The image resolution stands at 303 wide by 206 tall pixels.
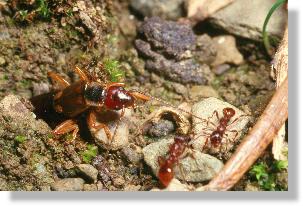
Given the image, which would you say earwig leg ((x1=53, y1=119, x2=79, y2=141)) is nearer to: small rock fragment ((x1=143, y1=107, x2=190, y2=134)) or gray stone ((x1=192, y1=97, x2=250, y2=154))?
small rock fragment ((x1=143, y1=107, x2=190, y2=134))

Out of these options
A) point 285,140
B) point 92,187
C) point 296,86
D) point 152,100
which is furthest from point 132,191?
→ point 296,86

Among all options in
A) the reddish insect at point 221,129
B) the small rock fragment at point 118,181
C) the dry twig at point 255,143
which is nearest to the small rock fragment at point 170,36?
the reddish insect at point 221,129

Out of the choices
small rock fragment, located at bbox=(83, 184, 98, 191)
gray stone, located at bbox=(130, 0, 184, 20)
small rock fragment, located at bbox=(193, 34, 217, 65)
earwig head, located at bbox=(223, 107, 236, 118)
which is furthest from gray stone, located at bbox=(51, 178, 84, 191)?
gray stone, located at bbox=(130, 0, 184, 20)

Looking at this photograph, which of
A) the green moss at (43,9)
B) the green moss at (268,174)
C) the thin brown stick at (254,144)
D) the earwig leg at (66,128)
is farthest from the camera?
the green moss at (43,9)

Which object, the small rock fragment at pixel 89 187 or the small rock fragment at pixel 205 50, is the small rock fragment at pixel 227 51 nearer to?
the small rock fragment at pixel 205 50

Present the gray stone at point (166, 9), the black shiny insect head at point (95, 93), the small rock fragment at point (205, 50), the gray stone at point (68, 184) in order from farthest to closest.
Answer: the gray stone at point (166, 9), the small rock fragment at point (205, 50), the black shiny insect head at point (95, 93), the gray stone at point (68, 184)

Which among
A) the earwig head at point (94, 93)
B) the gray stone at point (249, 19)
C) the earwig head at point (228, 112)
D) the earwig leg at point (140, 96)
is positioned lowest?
the earwig head at point (94, 93)
